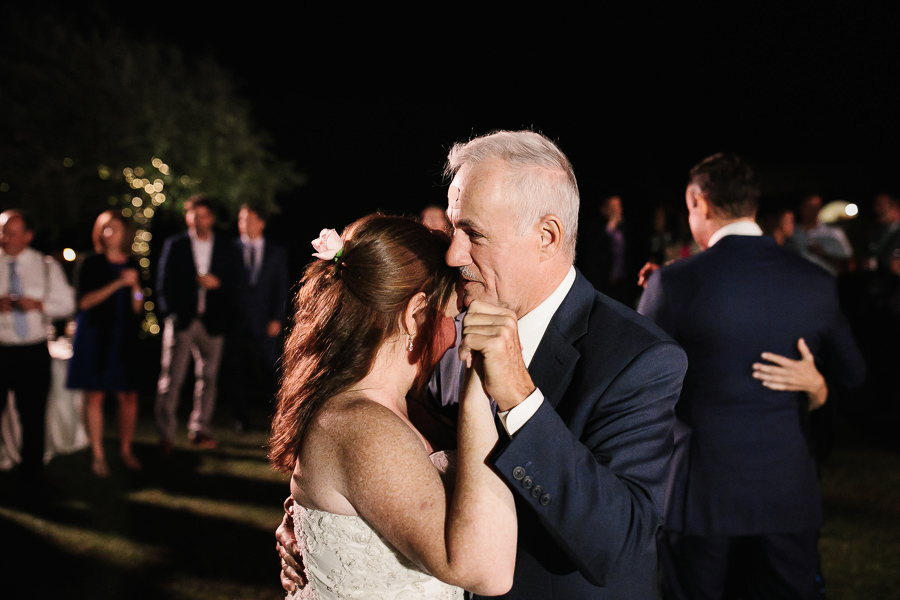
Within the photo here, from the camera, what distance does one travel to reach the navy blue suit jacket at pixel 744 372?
2787mm

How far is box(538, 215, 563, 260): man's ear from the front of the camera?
1730mm

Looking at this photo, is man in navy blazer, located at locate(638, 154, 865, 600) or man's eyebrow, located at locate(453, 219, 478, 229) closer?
man's eyebrow, located at locate(453, 219, 478, 229)

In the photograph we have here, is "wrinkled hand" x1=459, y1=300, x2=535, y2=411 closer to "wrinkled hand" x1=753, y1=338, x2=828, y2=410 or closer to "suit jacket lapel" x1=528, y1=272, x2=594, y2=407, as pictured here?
"suit jacket lapel" x1=528, y1=272, x2=594, y2=407

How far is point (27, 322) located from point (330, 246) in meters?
4.95

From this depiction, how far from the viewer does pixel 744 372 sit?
2807 millimetres

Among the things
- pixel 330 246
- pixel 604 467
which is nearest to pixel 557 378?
pixel 604 467

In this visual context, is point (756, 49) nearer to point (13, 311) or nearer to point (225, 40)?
point (13, 311)

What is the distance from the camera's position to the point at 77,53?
1571 cm

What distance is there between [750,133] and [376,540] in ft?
50.2

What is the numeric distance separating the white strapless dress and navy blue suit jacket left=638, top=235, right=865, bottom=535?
1408 millimetres

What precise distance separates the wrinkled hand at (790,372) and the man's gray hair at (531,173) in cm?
145

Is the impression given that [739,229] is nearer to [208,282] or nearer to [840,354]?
[840,354]

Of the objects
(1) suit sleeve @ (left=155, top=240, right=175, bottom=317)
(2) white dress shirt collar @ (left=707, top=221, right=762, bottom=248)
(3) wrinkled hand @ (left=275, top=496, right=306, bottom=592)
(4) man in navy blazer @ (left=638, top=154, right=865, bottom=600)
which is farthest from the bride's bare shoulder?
(1) suit sleeve @ (left=155, top=240, right=175, bottom=317)

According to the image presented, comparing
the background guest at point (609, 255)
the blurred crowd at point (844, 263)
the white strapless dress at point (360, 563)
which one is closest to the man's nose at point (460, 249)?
the white strapless dress at point (360, 563)
